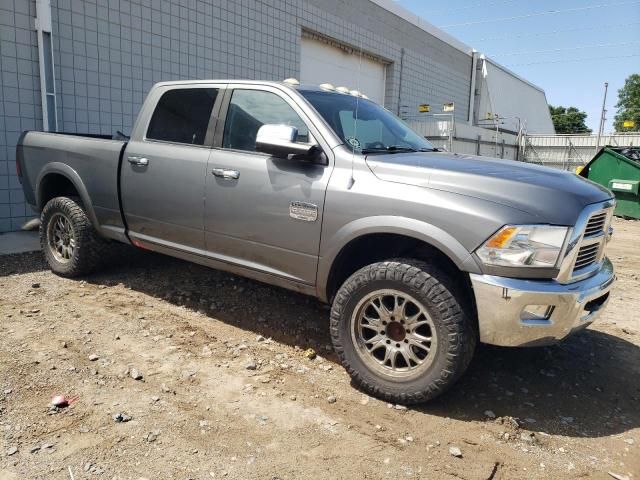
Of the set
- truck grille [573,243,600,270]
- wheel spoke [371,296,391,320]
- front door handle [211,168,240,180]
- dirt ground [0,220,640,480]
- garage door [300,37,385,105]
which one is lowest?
dirt ground [0,220,640,480]

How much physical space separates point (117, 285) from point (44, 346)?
1442mm

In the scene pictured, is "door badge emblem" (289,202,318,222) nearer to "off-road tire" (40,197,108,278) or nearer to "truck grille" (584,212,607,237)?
"truck grille" (584,212,607,237)

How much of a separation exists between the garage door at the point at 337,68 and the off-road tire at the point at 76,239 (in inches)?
304

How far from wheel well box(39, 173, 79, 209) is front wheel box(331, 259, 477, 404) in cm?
346

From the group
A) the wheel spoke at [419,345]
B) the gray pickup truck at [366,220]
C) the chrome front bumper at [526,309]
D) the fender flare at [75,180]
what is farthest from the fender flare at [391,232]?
the fender flare at [75,180]

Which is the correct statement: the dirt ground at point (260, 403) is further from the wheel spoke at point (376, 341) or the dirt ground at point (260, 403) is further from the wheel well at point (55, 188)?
the wheel well at point (55, 188)

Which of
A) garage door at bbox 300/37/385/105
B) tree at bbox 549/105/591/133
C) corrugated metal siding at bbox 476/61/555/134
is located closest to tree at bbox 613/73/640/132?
tree at bbox 549/105/591/133

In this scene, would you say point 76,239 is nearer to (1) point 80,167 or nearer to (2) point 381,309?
(1) point 80,167

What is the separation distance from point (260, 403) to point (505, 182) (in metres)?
1.91

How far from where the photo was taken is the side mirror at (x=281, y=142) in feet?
10.6

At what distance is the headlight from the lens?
263cm

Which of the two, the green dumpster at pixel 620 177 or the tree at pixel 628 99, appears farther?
the tree at pixel 628 99

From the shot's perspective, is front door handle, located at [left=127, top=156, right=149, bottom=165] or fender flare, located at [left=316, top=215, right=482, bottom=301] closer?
fender flare, located at [left=316, top=215, right=482, bottom=301]

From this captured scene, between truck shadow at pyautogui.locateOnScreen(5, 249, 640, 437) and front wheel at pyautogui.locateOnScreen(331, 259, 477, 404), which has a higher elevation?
front wheel at pyautogui.locateOnScreen(331, 259, 477, 404)
